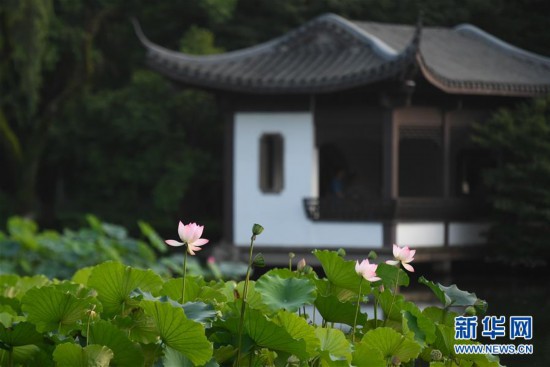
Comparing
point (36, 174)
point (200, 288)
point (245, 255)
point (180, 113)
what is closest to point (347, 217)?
point (245, 255)

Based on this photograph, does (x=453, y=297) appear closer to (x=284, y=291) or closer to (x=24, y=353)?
(x=284, y=291)

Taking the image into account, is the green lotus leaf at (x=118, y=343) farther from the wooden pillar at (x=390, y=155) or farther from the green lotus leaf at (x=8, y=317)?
the wooden pillar at (x=390, y=155)

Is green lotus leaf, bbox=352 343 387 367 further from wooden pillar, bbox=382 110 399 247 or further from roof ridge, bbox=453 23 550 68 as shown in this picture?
roof ridge, bbox=453 23 550 68

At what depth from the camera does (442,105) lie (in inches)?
595

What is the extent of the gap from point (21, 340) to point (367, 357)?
85cm

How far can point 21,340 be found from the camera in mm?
3199

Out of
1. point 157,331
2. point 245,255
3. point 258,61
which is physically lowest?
point 245,255

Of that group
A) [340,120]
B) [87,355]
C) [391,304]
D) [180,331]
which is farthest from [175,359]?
[340,120]

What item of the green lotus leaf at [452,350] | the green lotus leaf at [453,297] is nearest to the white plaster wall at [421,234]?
the green lotus leaf at [452,350]

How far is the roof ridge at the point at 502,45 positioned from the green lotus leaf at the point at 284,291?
13.6m

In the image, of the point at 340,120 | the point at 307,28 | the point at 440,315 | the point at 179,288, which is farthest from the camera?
the point at 307,28

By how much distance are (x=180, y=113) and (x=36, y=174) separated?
3814 millimetres

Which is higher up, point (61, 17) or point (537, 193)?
point (61, 17)

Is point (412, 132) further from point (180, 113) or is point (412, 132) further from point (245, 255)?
point (180, 113)
